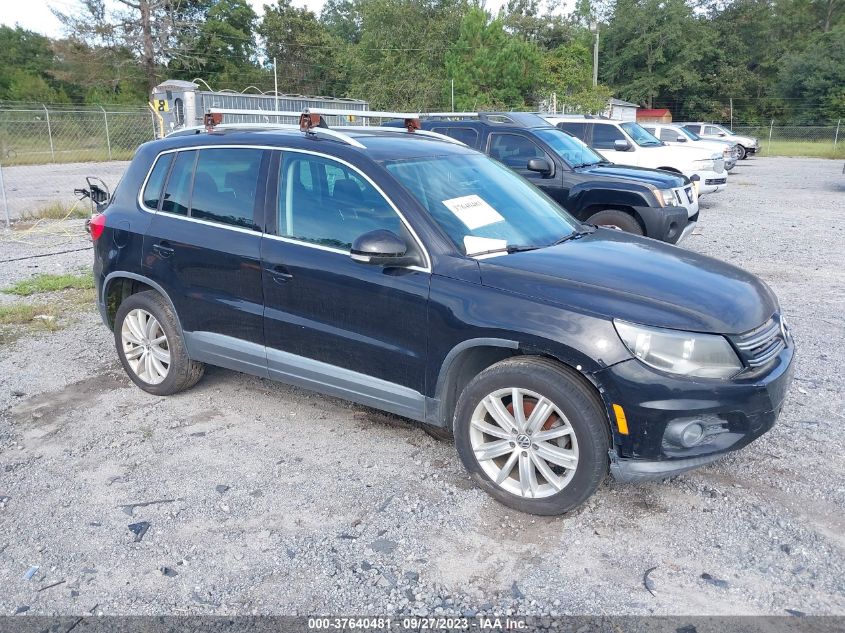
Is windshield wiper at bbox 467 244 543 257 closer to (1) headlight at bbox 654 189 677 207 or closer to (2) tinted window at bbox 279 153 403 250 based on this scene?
(2) tinted window at bbox 279 153 403 250

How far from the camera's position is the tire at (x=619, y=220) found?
28.9 ft

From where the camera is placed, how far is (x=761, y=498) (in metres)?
3.69

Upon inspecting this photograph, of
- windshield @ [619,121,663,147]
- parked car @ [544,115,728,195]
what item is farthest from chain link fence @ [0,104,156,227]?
windshield @ [619,121,663,147]

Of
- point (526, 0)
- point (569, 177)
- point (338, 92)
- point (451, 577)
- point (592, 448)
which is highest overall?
point (526, 0)

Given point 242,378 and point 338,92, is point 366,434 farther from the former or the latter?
point 338,92

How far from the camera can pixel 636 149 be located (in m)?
14.0

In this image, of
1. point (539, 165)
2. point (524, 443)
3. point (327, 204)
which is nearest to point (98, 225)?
point (327, 204)

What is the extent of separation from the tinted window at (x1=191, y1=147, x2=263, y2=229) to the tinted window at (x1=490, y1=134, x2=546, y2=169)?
5691mm

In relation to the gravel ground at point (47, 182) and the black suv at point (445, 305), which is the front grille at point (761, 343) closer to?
the black suv at point (445, 305)

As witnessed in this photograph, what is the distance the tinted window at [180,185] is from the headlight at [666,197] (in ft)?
19.4

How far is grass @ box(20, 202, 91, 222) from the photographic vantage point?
44.0 ft

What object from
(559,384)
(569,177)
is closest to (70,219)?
(569,177)

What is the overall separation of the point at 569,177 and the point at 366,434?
19.2ft

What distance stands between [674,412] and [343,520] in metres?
1.67
